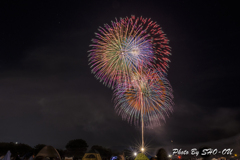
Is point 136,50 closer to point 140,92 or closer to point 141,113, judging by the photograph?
point 140,92

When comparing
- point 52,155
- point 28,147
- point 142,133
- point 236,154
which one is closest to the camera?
point 52,155

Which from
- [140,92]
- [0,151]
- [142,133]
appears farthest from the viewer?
[0,151]

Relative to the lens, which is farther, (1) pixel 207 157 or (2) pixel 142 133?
(2) pixel 142 133

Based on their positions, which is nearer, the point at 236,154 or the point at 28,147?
the point at 236,154

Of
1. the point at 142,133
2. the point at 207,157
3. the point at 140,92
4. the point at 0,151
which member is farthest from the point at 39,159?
the point at 0,151

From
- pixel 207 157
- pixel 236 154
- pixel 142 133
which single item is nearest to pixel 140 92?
pixel 142 133

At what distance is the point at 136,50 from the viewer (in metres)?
25.5

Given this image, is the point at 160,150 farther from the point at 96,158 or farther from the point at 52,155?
the point at 96,158

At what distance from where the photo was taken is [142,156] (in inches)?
363

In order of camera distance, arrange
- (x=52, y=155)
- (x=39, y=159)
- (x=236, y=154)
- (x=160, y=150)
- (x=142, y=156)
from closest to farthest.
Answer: (x=160, y=150), (x=39, y=159), (x=142, y=156), (x=52, y=155), (x=236, y=154)

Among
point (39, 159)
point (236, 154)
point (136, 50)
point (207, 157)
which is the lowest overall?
point (39, 159)

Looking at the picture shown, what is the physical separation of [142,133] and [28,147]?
2893 inches

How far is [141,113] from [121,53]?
426 inches

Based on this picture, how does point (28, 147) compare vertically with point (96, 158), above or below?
above
